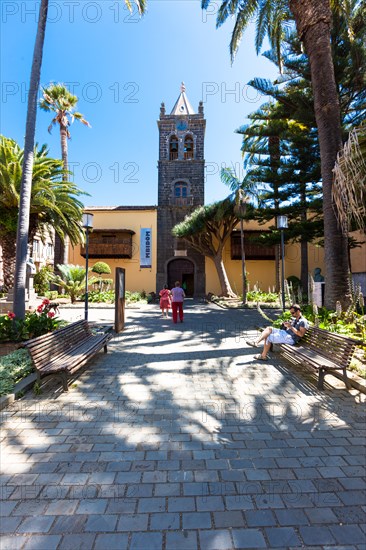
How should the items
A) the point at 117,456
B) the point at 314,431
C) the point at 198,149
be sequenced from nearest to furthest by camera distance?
1. the point at 117,456
2. the point at 314,431
3. the point at 198,149

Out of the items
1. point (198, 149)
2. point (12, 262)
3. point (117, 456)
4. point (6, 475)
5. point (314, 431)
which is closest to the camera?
point (6, 475)

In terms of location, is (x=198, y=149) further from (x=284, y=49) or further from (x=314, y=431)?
(x=314, y=431)

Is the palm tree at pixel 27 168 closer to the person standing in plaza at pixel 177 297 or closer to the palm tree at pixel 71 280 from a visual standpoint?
the person standing in plaza at pixel 177 297

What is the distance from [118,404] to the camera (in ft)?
12.5

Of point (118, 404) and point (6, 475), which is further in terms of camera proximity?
point (118, 404)

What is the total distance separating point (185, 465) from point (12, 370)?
3266mm

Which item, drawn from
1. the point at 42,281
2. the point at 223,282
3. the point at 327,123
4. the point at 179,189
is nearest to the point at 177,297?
the point at 327,123

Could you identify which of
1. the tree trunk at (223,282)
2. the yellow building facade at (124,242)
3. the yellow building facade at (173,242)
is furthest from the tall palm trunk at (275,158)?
the yellow building facade at (124,242)

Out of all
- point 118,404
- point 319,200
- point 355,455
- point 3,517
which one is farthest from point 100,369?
point 319,200

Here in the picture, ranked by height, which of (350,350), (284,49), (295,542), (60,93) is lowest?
(295,542)

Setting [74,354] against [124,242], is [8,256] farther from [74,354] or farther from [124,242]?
[124,242]

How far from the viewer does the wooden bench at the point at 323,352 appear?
4.11 m

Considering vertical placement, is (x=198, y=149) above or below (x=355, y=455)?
above

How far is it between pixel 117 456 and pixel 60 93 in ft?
84.6
